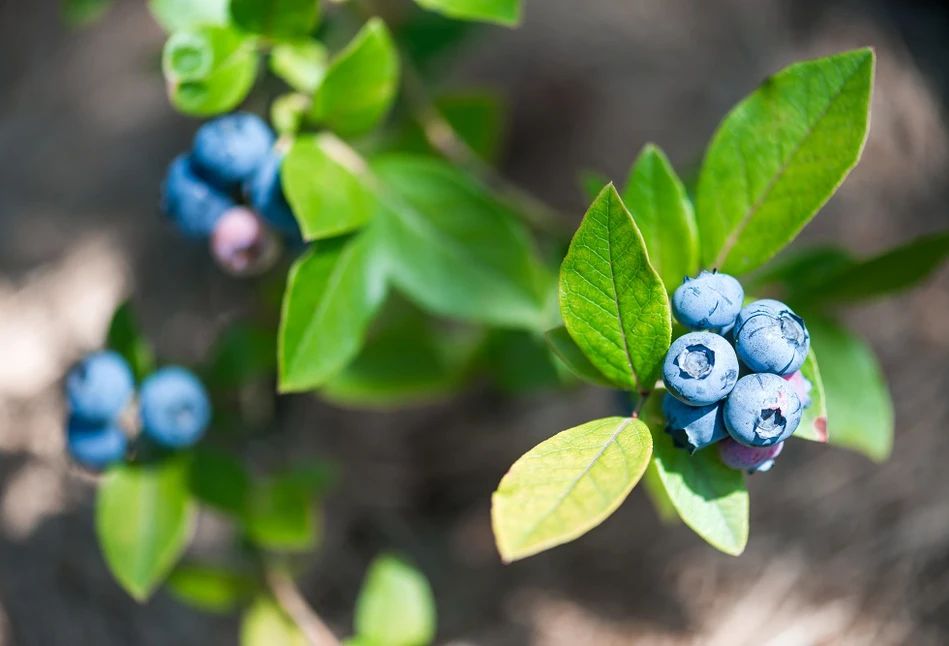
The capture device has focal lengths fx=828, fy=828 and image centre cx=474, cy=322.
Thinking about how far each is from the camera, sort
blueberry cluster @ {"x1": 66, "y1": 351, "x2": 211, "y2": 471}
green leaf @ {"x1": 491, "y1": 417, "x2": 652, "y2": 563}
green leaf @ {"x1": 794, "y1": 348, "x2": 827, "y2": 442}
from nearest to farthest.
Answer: green leaf @ {"x1": 491, "y1": 417, "x2": 652, "y2": 563} < green leaf @ {"x1": 794, "y1": 348, "x2": 827, "y2": 442} < blueberry cluster @ {"x1": 66, "y1": 351, "x2": 211, "y2": 471}

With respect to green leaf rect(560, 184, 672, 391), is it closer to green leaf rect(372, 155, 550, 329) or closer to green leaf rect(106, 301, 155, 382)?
green leaf rect(372, 155, 550, 329)

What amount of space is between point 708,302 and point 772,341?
3.3 inches

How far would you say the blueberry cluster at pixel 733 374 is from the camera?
0.91m

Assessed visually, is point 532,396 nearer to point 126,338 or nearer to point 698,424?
point 126,338

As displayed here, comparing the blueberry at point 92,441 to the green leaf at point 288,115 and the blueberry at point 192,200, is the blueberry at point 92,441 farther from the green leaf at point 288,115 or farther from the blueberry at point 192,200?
the green leaf at point 288,115

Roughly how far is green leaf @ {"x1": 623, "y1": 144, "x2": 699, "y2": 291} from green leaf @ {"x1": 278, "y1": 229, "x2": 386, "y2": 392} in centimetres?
52

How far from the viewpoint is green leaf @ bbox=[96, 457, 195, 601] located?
5.23 feet

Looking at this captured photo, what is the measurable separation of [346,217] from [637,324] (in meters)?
0.63

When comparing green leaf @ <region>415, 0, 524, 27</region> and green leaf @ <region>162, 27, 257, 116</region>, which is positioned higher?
green leaf @ <region>415, 0, 524, 27</region>

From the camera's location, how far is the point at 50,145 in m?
2.75

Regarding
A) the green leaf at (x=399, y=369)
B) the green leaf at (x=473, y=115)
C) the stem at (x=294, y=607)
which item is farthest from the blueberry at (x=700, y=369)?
the green leaf at (x=473, y=115)

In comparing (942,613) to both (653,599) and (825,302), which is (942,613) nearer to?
(653,599)

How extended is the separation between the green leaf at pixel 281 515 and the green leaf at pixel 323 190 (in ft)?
2.24

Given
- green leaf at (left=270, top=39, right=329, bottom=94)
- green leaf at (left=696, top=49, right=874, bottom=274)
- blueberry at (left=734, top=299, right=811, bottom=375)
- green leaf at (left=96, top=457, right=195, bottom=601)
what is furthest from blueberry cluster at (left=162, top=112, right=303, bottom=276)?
blueberry at (left=734, top=299, right=811, bottom=375)
